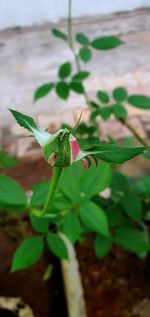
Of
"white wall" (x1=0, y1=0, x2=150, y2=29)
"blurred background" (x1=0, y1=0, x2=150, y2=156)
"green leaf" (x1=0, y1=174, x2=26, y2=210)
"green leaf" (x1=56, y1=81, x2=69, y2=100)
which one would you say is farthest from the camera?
"white wall" (x1=0, y1=0, x2=150, y2=29)

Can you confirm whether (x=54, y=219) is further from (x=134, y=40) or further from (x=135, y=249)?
(x=134, y=40)

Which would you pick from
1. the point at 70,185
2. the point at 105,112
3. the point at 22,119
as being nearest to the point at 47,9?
the point at 105,112

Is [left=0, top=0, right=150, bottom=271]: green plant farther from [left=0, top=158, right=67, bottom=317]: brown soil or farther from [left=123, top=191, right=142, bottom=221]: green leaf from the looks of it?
[left=0, top=158, right=67, bottom=317]: brown soil

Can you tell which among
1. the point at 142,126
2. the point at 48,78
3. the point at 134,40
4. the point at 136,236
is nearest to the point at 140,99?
the point at 136,236

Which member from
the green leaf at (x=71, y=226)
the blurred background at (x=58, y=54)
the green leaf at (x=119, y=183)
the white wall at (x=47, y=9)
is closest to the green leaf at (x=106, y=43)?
the green leaf at (x=119, y=183)

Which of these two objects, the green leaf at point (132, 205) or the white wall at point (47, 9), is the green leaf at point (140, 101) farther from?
the white wall at point (47, 9)

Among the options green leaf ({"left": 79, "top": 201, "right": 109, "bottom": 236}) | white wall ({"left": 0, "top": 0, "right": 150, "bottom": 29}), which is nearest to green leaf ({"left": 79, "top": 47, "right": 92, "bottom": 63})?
green leaf ({"left": 79, "top": 201, "right": 109, "bottom": 236})
